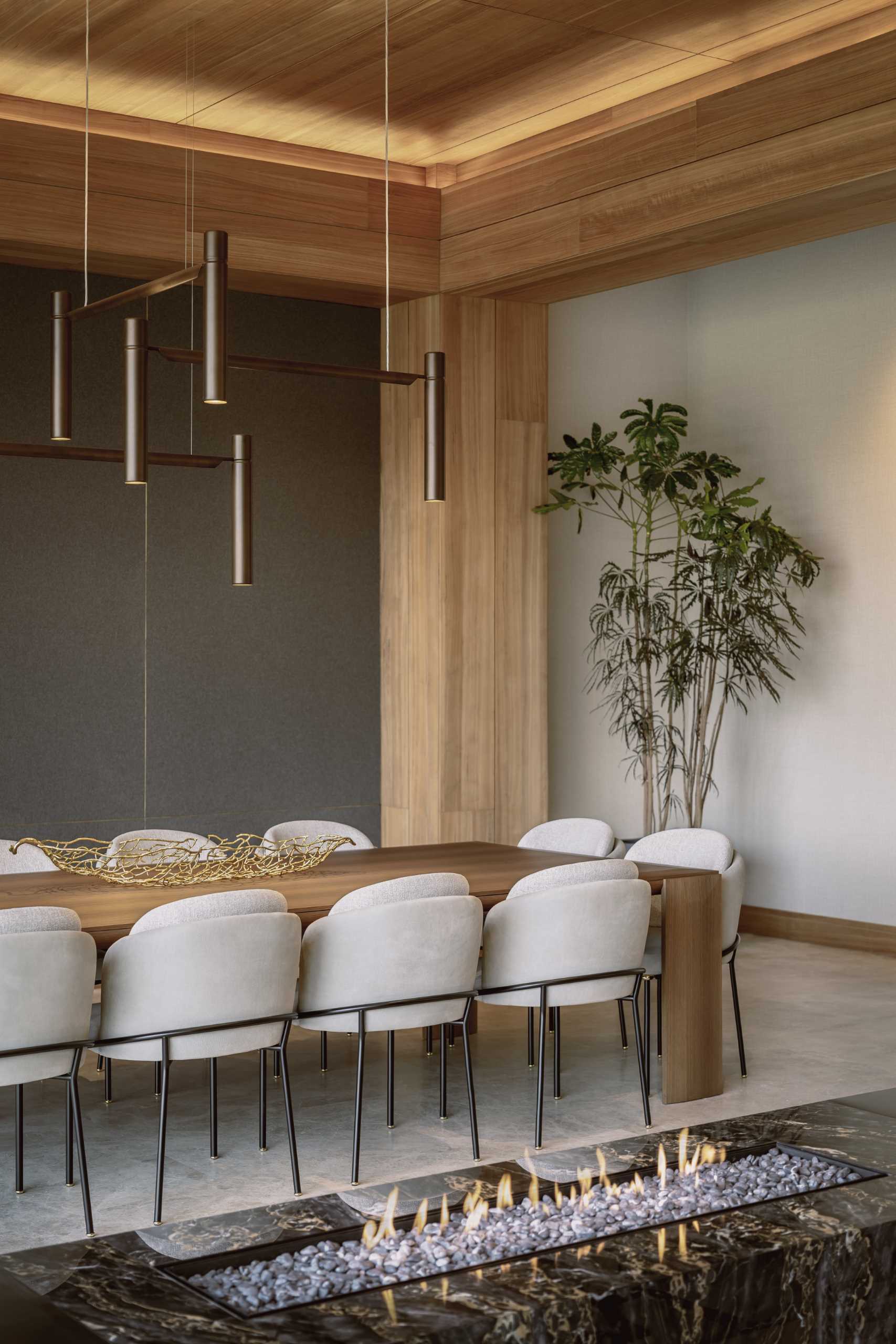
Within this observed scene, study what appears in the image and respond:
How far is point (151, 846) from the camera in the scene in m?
5.50

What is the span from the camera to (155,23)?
582 cm

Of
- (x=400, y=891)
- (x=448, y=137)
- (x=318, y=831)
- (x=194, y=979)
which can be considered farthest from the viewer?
(x=448, y=137)

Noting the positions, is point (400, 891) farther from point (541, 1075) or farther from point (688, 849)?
point (688, 849)

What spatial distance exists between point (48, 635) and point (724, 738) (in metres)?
3.82

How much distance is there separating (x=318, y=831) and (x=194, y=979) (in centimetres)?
215

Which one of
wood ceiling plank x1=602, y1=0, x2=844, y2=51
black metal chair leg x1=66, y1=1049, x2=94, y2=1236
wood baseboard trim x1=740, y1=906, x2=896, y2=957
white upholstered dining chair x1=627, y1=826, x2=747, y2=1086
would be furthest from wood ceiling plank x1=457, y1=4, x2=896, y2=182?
black metal chair leg x1=66, y1=1049, x2=94, y2=1236

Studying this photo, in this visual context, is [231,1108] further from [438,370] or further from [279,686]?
[279,686]

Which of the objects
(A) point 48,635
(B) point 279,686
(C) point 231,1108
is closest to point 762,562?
(B) point 279,686

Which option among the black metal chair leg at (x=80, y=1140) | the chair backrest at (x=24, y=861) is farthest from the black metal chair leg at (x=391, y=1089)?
the chair backrest at (x=24, y=861)

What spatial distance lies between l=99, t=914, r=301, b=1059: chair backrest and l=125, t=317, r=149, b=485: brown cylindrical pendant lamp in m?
1.27

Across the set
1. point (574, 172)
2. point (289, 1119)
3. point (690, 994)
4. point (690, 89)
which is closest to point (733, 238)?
point (690, 89)

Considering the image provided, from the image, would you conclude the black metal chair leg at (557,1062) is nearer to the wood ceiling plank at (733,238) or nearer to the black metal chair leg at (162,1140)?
the black metal chair leg at (162,1140)

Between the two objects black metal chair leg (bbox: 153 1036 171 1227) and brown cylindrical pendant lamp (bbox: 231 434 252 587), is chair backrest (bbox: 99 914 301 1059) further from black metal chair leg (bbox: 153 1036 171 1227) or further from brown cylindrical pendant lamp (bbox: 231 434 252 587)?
brown cylindrical pendant lamp (bbox: 231 434 252 587)

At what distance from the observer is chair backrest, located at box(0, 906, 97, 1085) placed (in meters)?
3.57
